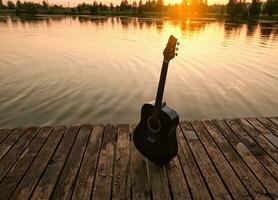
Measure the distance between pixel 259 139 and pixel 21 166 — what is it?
12.9ft

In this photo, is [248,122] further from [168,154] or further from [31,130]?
[31,130]

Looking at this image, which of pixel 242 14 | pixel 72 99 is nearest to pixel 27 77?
pixel 72 99

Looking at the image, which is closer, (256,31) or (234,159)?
(234,159)

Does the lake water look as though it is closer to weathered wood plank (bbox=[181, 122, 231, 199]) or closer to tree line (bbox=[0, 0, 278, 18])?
weathered wood plank (bbox=[181, 122, 231, 199])

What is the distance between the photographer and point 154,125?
3.14 meters

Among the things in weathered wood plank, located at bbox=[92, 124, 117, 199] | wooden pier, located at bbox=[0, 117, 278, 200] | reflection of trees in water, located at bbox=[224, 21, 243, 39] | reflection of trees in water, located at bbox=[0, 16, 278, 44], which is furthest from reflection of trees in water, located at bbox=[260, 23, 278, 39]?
weathered wood plank, located at bbox=[92, 124, 117, 199]

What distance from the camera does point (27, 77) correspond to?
980cm

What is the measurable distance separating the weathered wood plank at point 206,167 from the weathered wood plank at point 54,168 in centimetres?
201

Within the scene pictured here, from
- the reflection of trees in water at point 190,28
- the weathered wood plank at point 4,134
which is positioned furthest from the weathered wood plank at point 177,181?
the reflection of trees in water at point 190,28

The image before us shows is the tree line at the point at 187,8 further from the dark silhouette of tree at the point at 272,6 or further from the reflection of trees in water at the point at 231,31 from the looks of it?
the reflection of trees in water at the point at 231,31

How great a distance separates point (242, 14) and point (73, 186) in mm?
85033

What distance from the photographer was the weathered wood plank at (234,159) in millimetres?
2822

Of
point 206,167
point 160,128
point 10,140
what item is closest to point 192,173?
point 206,167

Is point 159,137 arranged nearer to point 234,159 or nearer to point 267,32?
point 234,159
